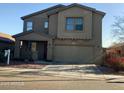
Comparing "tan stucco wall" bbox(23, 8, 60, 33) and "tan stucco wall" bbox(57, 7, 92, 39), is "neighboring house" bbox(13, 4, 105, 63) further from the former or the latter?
"tan stucco wall" bbox(23, 8, 60, 33)

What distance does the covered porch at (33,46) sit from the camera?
1231 inches

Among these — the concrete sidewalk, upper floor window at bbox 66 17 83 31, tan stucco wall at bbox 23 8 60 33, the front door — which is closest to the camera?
the concrete sidewalk

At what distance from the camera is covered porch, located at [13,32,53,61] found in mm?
31266

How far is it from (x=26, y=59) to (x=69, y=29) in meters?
6.25

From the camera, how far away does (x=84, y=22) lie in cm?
3162

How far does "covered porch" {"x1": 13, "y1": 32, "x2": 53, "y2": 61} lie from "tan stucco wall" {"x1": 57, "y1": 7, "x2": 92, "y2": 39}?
6.16 ft

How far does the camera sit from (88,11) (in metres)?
31.8

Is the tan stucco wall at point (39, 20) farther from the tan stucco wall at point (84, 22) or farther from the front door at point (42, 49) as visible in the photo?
the tan stucco wall at point (84, 22)

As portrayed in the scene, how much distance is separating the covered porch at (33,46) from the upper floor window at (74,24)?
2.79 m

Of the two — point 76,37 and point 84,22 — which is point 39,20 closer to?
point 76,37

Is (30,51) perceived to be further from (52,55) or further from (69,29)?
(69,29)

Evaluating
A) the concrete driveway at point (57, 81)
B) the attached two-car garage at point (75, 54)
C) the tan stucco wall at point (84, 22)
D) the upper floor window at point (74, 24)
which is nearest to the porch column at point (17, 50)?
the attached two-car garage at point (75, 54)

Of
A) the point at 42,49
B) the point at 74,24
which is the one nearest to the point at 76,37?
the point at 74,24

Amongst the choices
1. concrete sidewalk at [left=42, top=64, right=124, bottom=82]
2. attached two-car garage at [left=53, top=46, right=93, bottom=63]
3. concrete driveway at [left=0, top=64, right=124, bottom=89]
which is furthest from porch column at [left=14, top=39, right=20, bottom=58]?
concrete driveway at [left=0, top=64, right=124, bottom=89]
